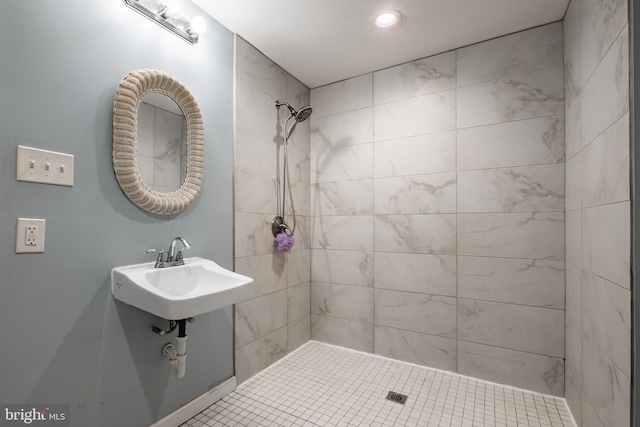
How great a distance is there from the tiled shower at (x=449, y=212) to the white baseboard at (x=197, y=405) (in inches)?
5.9

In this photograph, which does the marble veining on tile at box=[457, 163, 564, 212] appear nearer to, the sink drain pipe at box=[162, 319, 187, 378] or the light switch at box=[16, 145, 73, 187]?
the sink drain pipe at box=[162, 319, 187, 378]

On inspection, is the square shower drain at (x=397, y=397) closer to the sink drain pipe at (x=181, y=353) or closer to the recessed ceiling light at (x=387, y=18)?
the sink drain pipe at (x=181, y=353)

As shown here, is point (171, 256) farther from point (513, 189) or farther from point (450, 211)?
point (513, 189)

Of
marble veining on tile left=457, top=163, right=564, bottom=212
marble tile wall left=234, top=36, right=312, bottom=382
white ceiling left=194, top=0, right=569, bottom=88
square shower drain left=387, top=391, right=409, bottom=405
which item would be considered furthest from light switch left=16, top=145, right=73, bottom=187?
marble veining on tile left=457, top=163, right=564, bottom=212

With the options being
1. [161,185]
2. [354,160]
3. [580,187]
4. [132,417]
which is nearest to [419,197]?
[354,160]

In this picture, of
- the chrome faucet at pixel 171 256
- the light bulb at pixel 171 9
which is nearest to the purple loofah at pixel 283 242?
the chrome faucet at pixel 171 256

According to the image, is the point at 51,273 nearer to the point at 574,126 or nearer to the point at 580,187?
the point at 580,187

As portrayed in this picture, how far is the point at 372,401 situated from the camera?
176cm

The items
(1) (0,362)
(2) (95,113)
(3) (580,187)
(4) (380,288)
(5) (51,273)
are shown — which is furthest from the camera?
(4) (380,288)

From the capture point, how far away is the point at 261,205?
6.97 feet

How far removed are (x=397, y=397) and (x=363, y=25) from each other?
7.31 feet

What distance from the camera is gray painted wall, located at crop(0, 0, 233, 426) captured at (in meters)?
1.04

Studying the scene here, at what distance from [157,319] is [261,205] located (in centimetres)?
94
